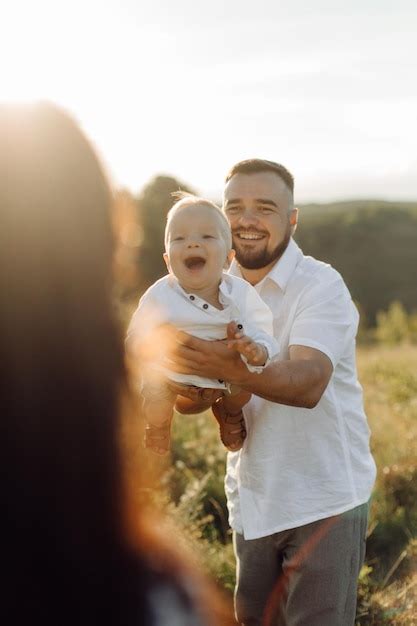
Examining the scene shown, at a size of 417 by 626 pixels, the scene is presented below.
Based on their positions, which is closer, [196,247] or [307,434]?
[196,247]

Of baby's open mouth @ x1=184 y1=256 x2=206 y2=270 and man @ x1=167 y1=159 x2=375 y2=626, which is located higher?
baby's open mouth @ x1=184 y1=256 x2=206 y2=270

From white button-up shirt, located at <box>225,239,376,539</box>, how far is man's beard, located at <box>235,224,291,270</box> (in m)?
0.12

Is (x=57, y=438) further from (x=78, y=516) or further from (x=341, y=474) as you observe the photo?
(x=341, y=474)

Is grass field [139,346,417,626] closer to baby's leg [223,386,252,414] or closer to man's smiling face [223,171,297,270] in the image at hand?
baby's leg [223,386,252,414]

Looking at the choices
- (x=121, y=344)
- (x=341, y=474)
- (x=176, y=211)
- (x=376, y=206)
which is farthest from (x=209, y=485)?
(x=376, y=206)

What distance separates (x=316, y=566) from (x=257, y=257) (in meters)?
1.47

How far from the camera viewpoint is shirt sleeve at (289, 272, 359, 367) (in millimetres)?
3561

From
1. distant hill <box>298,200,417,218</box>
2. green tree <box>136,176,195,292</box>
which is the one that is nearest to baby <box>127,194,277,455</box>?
green tree <box>136,176,195,292</box>

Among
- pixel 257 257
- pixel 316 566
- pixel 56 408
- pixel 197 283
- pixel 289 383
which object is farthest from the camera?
pixel 257 257

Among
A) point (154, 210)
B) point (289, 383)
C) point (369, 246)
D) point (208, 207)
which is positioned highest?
point (208, 207)

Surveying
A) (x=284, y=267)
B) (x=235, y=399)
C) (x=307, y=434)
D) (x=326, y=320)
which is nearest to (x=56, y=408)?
(x=235, y=399)

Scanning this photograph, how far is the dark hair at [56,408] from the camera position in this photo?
1419 mm

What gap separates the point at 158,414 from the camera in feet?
11.7

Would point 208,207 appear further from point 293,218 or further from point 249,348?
point 293,218
